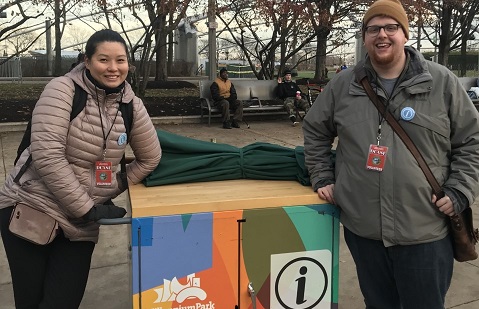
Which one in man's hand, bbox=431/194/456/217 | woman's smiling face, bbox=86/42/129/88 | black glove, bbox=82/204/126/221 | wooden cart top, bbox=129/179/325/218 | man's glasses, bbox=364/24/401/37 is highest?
man's glasses, bbox=364/24/401/37

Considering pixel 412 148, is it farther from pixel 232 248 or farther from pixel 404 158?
pixel 232 248

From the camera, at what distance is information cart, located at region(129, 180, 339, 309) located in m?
2.26

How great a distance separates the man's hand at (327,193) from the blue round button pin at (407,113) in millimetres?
486

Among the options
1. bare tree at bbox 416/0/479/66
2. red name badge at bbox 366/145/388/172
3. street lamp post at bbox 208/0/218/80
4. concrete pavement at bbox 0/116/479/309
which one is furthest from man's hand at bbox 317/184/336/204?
bare tree at bbox 416/0/479/66

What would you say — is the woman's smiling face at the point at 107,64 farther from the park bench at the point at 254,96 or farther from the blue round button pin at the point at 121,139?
the park bench at the point at 254,96

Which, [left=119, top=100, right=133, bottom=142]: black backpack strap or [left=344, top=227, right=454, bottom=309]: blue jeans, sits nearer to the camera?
[left=344, top=227, right=454, bottom=309]: blue jeans

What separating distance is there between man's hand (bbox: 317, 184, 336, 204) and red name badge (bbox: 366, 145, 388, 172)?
11.5 inches

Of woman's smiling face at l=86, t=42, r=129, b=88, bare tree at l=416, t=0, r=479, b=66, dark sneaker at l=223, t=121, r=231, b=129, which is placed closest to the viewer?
woman's smiling face at l=86, t=42, r=129, b=88

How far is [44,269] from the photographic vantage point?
7.83 feet

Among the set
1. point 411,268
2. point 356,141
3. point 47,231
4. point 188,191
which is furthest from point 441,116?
point 47,231

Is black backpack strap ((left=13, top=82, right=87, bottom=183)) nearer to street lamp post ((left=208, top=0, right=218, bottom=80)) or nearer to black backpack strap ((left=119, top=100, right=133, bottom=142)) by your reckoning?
black backpack strap ((left=119, top=100, right=133, bottom=142))

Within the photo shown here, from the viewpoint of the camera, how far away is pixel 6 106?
11.3 metres

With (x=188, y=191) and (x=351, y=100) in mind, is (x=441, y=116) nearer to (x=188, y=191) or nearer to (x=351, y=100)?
(x=351, y=100)

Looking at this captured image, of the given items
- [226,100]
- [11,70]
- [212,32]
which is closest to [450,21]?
[212,32]
